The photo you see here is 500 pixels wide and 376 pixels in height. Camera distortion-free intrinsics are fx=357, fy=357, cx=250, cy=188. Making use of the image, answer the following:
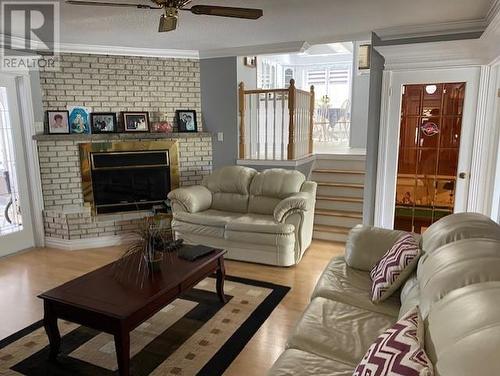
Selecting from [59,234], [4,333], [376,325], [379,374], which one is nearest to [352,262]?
[376,325]

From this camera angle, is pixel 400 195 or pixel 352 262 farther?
pixel 400 195

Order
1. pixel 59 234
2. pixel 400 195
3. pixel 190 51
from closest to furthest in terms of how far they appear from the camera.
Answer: pixel 400 195
pixel 59 234
pixel 190 51

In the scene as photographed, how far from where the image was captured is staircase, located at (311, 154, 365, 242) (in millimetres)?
4777

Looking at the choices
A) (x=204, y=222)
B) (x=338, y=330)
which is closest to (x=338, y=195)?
(x=204, y=222)

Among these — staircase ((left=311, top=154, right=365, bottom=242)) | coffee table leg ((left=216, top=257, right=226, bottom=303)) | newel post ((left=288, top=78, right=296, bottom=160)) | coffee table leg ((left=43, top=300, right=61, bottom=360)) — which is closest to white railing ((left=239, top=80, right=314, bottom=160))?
newel post ((left=288, top=78, right=296, bottom=160))

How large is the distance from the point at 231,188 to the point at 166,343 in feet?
7.72

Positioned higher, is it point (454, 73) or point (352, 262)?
point (454, 73)

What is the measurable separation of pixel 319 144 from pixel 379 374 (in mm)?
7462

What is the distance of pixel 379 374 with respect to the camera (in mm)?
1178

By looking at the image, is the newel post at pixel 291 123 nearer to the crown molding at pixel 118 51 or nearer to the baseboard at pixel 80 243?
the crown molding at pixel 118 51

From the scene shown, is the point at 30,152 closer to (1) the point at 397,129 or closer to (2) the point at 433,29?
(1) the point at 397,129

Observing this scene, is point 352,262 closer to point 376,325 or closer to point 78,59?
point 376,325

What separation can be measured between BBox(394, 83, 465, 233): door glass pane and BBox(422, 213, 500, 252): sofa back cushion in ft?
6.13

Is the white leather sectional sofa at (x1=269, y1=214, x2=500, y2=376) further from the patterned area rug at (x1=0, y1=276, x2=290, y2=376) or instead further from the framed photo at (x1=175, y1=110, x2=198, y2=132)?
the framed photo at (x1=175, y1=110, x2=198, y2=132)
